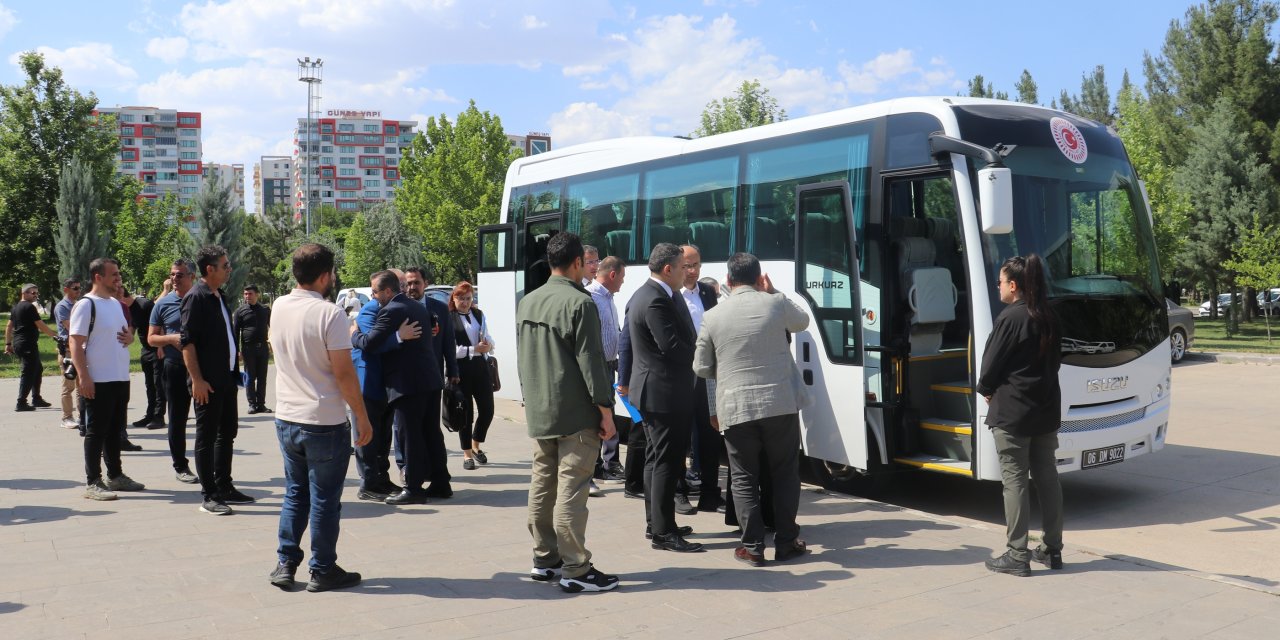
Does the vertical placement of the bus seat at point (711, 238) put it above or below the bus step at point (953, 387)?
above

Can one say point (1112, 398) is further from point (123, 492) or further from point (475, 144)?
point (475, 144)

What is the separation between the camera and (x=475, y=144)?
4750cm

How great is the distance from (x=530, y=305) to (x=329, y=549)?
174 centimetres

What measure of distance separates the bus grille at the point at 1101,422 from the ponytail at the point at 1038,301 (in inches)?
65.8

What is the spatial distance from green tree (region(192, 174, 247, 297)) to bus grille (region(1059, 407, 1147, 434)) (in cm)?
4058

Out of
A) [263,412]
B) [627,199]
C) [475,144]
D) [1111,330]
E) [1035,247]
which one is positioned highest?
[475,144]

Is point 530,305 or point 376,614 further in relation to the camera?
point 530,305

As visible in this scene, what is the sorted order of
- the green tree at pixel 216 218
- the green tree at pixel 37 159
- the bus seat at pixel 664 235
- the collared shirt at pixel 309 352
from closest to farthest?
the collared shirt at pixel 309 352, the bus seat at pixel 664 235, the green tree at pixel 37 159, the green tree at pixel 216 218

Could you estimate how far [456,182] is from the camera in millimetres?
47562

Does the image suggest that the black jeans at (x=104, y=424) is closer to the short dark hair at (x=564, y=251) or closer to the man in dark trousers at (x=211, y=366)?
the man in dark trousers at (x=211, y=366)

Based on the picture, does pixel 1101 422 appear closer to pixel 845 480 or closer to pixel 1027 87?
pixel 845 480

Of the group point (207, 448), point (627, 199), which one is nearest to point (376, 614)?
point (207, 448)

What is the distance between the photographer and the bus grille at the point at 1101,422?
716cm

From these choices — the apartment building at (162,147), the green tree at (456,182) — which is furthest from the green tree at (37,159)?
the apartment building at (162,147)
